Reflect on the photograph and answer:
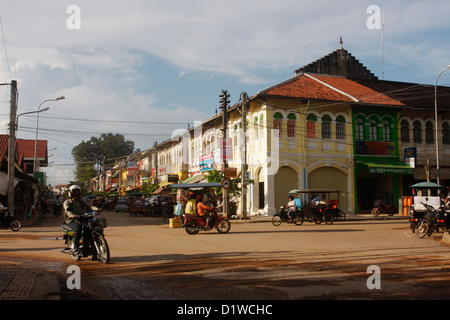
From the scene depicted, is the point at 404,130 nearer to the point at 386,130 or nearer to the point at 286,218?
the point at 386,130

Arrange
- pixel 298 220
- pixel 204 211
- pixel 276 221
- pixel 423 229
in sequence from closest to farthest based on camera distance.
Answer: pixel 423 229
pixel 204 211
pixel 276 221
pixel 298 220

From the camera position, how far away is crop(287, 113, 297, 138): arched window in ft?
103

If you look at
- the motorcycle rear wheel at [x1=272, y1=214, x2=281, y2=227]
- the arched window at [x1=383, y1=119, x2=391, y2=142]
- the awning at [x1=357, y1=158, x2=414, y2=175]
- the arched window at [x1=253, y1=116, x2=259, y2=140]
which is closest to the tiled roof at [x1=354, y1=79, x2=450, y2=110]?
the arched window at [x1=383, y1=119, x2=391, y2=142]

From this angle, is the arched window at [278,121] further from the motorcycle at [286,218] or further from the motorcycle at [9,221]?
the motorcycle at [9,221]

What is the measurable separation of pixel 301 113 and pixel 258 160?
439 centimetres

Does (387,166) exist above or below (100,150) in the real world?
below

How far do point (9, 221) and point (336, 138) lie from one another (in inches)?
863

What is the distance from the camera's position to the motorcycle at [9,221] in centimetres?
1967

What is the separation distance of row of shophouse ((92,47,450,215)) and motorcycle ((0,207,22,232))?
13089 millimetres

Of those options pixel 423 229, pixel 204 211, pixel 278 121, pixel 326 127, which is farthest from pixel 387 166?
pixel 204 211

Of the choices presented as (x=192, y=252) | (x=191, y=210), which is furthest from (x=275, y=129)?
(x=192, y=252)

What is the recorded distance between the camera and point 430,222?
14.7 meters

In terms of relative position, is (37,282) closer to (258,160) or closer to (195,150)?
(258,160)
